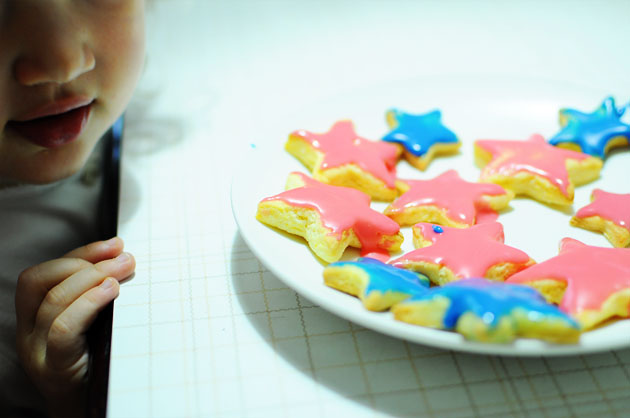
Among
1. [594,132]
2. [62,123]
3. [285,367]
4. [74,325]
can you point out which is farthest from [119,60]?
[594,132]

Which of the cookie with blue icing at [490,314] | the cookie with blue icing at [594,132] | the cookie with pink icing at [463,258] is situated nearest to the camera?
the cookie with blue icing at [490,314]

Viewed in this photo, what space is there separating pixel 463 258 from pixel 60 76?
0.54 meters

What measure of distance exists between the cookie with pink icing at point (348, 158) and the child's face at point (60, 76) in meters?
0.28

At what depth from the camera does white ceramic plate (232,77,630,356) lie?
2.17 ft

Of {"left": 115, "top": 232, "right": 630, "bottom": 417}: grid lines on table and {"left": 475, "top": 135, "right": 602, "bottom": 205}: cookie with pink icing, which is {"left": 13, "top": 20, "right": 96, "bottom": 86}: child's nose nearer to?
{"left": 115, "top": 232, "right": 630, "bottom": 417}: grid lines on table

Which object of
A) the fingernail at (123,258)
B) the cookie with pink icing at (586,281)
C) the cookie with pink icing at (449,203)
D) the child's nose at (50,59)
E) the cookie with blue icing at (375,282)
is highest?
the child's nose at (50,59)

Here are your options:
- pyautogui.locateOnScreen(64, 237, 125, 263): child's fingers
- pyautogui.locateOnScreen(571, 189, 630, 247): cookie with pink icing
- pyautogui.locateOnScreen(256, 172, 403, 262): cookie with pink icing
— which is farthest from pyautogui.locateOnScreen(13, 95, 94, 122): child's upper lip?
pyautogui.locateOnScreen(571, 189, 630, 247): cookie with pink icing

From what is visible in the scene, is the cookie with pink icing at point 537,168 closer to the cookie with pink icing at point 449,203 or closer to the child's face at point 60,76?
the cookie with pink icing at point 449,203

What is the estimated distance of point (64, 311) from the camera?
0.82 meters

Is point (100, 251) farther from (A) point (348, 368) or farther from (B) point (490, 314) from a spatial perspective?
(B) point (490, 314)

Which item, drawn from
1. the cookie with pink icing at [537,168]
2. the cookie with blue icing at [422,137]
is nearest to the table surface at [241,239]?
the cookie with blue icing at [422,137]

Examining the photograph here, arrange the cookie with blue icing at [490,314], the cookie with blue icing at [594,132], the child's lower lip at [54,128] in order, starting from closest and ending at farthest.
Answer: the cookie with blue icing at [490,314], the child's lower lip at [54,128], the cookie with blue icing at [594,132]

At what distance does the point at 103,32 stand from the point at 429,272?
54cm

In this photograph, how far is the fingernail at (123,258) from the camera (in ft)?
2.85
